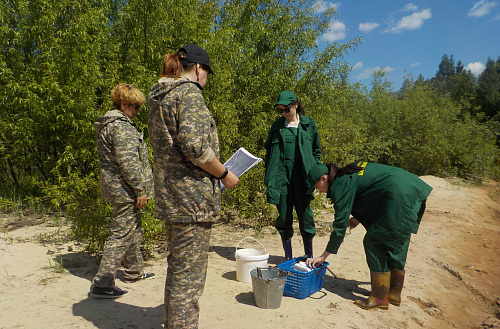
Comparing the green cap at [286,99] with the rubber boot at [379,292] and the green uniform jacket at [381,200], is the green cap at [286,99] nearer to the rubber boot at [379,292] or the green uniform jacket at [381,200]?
the green uniform jacket at [381,200]

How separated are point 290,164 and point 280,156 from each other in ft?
0.49

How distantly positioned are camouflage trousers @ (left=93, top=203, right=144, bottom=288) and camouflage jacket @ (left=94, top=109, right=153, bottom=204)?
5.0 inches

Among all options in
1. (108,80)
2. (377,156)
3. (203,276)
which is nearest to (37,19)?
(108,80)

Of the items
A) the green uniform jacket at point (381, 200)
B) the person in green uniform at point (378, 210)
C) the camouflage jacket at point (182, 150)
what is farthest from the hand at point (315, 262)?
the camouflage jacket at point (182, 150)

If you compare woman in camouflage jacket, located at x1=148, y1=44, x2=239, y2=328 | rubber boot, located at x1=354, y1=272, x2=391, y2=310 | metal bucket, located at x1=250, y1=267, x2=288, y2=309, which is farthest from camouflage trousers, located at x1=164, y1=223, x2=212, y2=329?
rubber boot, located at x1=354, y1=272, x2=391, y2=310

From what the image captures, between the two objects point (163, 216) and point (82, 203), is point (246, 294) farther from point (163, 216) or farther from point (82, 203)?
point (82, 203)

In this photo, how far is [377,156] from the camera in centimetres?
1616

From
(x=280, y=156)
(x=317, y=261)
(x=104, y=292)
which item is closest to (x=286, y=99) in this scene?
(x=280, y=156)

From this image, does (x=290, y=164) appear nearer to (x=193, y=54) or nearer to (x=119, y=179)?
(x=119, y=179)

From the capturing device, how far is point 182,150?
230 cm

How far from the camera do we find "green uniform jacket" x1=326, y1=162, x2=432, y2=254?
365 centimetres

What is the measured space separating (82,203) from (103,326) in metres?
2.17

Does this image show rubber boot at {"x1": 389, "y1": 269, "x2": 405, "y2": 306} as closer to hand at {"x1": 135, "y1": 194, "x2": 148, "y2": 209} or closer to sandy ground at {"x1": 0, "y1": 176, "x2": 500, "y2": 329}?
sandy ground at {"x1": 0, "y1": 176, "x2": 500, "y2": 329}

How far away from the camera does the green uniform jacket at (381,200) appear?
3.65m
